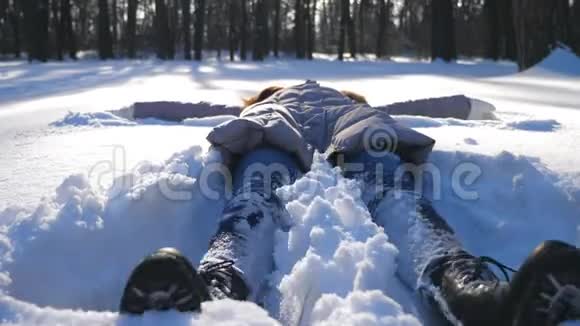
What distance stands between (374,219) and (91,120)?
1945 mm

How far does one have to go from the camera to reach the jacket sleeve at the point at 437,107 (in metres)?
3.53

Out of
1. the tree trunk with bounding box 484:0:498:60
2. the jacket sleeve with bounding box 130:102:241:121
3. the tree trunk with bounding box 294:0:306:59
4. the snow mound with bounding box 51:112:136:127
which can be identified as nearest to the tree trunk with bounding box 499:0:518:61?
the tree trunk with bounding box 484:0:498:60

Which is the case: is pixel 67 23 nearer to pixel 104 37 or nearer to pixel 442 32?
pixel 104 37

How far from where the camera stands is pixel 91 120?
311cm

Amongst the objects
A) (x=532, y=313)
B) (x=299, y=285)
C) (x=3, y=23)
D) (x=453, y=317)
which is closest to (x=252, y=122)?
(x=299, y=285)

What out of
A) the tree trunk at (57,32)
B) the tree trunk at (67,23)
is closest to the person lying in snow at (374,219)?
the tree trunk at (57,32)

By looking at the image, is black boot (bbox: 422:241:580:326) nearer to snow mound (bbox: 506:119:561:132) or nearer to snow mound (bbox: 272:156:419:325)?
snow mound (bbox: 272:156:419:325)

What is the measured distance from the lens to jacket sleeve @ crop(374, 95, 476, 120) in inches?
139

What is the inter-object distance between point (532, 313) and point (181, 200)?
127 centimetres

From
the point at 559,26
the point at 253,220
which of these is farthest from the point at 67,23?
the point at 253,220

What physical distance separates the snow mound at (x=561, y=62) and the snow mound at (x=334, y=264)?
511 cm

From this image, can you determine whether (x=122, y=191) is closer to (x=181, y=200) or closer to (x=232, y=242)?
(x=181, y=200)

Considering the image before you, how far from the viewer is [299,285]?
4.60ft

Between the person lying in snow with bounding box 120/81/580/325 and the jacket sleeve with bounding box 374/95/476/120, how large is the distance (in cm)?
83
